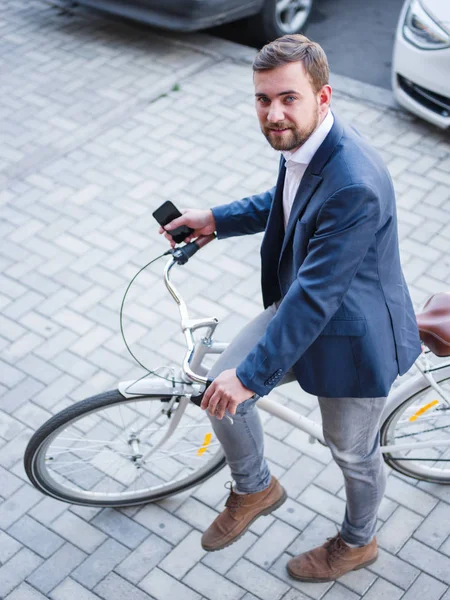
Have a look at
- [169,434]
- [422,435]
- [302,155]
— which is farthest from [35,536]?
[302,155]

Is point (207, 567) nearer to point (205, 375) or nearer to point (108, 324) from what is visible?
point (205, 375)

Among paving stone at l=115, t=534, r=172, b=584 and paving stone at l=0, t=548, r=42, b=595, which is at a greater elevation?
paving stone at l=0, t=548, r=42, b=595

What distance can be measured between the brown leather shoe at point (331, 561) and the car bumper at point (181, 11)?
472cm

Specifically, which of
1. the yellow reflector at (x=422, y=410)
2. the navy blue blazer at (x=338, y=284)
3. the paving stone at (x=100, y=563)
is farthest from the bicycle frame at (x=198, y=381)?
the paving stone at (x=100, y=563)

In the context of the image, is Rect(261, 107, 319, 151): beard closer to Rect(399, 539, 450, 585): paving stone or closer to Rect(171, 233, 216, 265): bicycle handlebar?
Rect(171, 233, 216, 265): bicycle handlebar

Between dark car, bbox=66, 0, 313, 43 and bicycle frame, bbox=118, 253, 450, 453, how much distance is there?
4.29 metres

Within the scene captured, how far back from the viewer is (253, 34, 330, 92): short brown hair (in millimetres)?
2430

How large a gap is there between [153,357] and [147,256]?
848 millimetres

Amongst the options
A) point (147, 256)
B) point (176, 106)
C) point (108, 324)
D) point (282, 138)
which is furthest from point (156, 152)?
point (282, 138)

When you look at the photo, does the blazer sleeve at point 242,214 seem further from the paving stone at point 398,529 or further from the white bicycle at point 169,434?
the paving stone at point 398,529

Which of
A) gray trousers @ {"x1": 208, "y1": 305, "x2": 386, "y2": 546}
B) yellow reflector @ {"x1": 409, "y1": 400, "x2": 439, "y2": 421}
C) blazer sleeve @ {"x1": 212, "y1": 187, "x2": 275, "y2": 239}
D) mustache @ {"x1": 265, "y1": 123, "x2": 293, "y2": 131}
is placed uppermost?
mustache @ {"x1": 265, "y1": 123, "x2": 293, "y2": 131}

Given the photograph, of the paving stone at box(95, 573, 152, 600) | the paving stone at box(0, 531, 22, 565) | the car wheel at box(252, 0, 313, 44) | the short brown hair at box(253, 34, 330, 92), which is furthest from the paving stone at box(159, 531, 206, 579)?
the car wheel at box(252, 0, 313, 44)

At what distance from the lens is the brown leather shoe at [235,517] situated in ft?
11.4

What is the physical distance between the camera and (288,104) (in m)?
2.49
